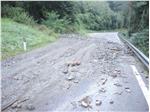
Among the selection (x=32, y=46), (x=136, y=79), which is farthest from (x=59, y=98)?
(x=32, y=46)

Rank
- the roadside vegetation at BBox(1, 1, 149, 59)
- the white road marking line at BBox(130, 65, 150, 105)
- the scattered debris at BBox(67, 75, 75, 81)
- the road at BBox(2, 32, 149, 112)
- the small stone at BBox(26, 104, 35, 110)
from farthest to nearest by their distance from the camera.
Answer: the roadside vegetation at BBox(1, 1, 149, 59), the scattered debris at BBox(67, 75, 75, 81), the white road marking line at BBox(130, 65, 150, 105), the road at BBox(2, 32, 149, 112), the small stone at BBox(26, 104, 35, 110)

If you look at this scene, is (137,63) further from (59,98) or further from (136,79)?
(59,98)

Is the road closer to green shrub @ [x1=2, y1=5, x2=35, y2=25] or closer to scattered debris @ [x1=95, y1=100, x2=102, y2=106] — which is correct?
scattered debris @ [x1=95, y1=100, x2=102, y2=106]

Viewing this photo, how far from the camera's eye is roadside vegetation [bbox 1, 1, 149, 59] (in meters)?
18.3

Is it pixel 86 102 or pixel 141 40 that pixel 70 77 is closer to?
pixel 86 102

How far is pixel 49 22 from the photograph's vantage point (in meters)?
33.7

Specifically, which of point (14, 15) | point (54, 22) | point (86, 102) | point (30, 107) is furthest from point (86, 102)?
point (54, 22)

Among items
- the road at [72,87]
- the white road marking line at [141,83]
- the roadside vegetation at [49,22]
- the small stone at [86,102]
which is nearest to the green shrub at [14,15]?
the roadside vegetation at [49,22]

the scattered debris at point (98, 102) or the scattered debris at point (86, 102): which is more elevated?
the scattered debris at point (86, 102)

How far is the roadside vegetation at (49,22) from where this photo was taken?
60.1 ft

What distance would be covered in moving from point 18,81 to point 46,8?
98.9 ft

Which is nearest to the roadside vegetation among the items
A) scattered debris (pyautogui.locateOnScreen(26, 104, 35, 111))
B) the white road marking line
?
the white road marking line

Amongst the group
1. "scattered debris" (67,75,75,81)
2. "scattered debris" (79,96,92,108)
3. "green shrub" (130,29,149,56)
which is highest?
"scattered debris" (79,96,92,108)

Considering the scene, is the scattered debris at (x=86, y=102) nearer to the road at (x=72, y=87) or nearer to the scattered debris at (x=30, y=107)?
the road at (x=72, y=87)
